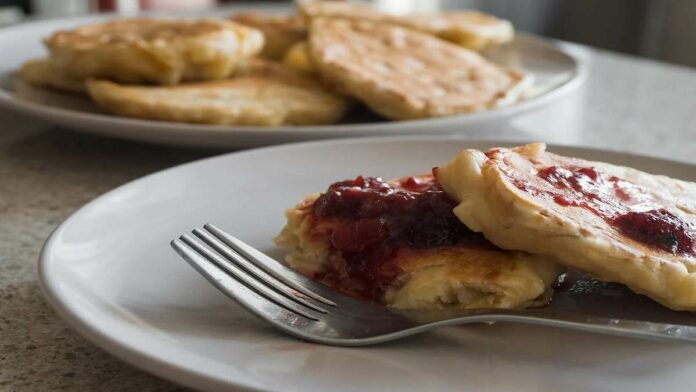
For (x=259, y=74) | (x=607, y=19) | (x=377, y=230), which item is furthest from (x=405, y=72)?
(x=607, y=19)

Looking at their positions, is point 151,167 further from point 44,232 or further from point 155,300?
point 155,300

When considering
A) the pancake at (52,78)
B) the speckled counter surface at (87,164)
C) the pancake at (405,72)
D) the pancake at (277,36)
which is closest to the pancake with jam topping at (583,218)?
the speckled counter surface at (87,164)

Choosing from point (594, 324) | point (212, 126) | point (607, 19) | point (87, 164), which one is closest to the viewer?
point (594, 324)

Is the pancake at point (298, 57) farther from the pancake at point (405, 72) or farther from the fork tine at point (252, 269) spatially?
the fork tine at point (252, 269)

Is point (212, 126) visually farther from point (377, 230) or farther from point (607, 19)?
point (607, 19)

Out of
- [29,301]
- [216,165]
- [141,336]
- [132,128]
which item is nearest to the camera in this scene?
[141,336]

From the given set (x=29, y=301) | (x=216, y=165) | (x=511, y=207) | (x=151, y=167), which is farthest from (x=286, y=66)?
(x=511, y=207)
